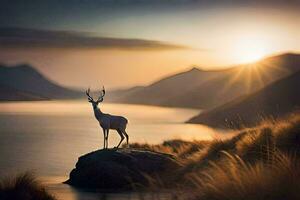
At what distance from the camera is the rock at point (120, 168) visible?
20.4m

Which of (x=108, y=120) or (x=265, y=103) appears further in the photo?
(x=265, y=103)

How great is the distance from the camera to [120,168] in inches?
814

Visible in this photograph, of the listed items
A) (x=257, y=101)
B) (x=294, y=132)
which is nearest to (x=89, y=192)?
(x=294, y=132)

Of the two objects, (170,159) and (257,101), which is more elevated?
(257,101)

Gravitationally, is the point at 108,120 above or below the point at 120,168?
above

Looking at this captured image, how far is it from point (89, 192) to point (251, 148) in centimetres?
597

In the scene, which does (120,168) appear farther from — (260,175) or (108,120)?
(260,175)

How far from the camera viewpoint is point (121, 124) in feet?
79.0

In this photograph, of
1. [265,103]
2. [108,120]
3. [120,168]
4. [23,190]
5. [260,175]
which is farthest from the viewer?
[265,103]

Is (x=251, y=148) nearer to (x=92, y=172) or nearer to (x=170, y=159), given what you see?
(x=170, y=159)

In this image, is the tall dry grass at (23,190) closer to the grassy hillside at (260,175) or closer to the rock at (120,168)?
the grassy hillside at (260,175)

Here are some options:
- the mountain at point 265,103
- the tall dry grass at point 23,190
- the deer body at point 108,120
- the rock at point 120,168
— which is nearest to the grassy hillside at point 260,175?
the tall dry grass at point 23,190

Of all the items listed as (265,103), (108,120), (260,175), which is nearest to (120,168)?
(108,120)

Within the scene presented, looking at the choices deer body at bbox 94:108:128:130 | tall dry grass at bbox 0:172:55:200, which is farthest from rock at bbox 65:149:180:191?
tall dry grass at bbox 0:172:55:200
